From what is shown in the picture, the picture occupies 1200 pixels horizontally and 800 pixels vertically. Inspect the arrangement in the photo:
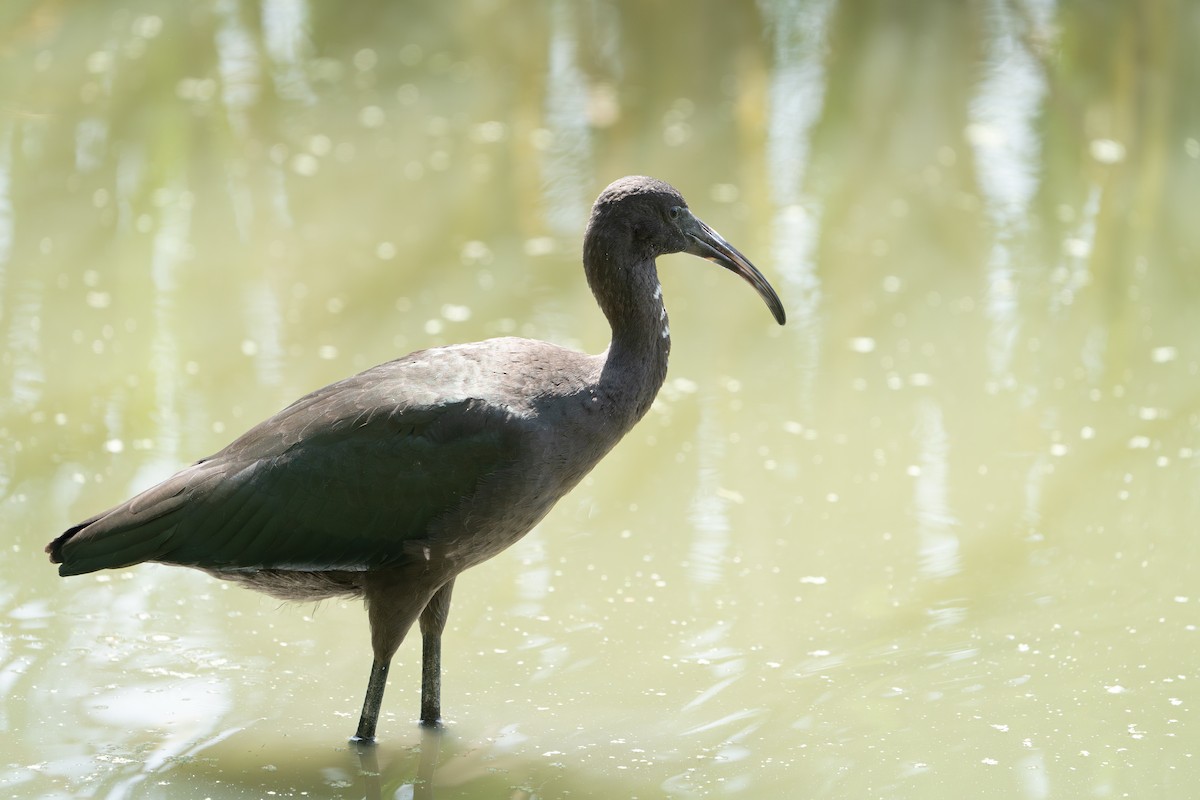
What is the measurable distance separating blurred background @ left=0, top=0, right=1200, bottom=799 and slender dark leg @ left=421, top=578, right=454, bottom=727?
0.36ft

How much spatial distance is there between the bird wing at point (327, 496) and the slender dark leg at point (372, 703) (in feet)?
1.13

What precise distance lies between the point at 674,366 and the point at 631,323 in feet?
9.98

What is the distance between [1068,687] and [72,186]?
7.41 metres

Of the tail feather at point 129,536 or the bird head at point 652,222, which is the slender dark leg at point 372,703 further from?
the bird head at point 652,222

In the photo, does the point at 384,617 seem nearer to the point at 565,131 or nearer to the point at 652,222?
the point at 652,222

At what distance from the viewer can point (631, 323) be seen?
518cm

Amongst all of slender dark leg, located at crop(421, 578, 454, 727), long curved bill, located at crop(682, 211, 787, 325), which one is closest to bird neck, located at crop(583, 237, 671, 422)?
long curved bill, located at crop(682, 211, 787, 325)

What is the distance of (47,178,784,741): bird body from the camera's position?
4.91m

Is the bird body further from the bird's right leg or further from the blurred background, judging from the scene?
the blurred background

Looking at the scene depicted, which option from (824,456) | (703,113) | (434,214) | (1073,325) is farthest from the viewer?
(703,113)

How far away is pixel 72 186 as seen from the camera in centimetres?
1005

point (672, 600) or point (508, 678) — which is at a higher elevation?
point (672, 600)

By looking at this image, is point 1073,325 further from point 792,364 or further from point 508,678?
point 508,678

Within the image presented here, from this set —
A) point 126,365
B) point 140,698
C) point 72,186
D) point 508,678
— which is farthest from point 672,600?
point 72,186
